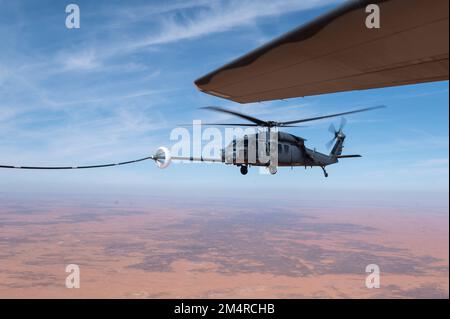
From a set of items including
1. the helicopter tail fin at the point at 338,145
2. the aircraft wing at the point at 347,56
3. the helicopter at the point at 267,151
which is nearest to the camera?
the aircraft wing at the point at 347,56

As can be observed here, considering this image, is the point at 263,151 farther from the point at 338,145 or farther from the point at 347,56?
the point at 347,56

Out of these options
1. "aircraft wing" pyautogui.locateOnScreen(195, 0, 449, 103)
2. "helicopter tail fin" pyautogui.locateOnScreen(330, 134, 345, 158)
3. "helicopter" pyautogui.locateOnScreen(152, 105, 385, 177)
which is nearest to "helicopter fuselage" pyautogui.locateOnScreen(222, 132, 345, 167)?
"helicopter" pyautogui.locateOnScreen(152, 105, 385, 177)

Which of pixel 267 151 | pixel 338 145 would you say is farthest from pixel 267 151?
pixel 338 145

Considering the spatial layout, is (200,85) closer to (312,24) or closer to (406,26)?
(312,24)

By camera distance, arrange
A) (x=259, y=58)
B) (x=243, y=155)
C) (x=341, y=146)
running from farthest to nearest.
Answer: (x=341, y=146)
(x=243, y=155)
(x=259, y=58)

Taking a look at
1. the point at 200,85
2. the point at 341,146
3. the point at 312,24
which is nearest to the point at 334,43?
the point at 312,24

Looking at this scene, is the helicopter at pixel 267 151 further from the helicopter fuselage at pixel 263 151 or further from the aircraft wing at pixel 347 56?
the aircraft wing at pixel 347 56

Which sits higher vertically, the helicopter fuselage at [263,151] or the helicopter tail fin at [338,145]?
the helicopter tail fin at [338,145]

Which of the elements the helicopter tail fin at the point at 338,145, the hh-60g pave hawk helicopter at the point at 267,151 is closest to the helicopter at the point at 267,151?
the hh-60g pave hawk helicopter at the point at 267,151
